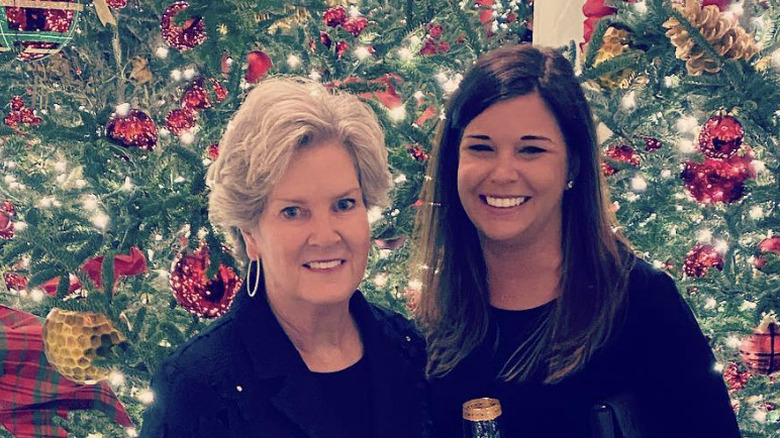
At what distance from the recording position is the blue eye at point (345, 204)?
32.3 inches

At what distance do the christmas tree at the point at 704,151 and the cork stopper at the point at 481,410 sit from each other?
0.45 meters

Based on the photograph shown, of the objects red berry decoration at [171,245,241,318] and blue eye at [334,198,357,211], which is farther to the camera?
red berry decoration at [171,245,241,318]

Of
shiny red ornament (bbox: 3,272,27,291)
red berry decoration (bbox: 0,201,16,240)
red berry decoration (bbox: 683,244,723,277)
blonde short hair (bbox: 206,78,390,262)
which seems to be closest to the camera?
blonde short hair (bbox: 206,78,390,262)

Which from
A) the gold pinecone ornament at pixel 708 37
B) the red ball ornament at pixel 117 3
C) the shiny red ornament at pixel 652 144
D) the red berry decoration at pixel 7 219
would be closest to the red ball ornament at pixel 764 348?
the shiny red ornament at pixel 652 144

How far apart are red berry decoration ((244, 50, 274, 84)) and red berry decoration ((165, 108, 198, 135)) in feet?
0.36

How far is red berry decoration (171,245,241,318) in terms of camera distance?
0.99m

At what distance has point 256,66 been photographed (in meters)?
1.10

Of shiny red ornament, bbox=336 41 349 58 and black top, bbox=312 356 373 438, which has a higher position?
shiny red ornament, bbox=336 41 349 58

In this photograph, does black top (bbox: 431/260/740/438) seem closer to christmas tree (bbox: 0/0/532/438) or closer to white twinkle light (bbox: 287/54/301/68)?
christmas tree (bbox: 0/0/532/438)

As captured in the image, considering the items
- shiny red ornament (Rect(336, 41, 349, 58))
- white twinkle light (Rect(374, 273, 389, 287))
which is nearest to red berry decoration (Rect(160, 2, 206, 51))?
shiny red ornament (Rect(336, 41, 349, 58))

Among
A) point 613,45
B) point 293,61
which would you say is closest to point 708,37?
point 613,45

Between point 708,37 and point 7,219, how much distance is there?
1.41 meters

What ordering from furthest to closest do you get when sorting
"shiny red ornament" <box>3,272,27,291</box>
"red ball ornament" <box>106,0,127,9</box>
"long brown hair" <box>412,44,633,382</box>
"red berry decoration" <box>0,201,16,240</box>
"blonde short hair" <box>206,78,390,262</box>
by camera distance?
"shiny red ornament" <box>3,272,27,291</box> < "red berry decoration" <box>0,201,16,240</box> < "red ball ornament" <box>106,0,127,9</box> < "long brown hair" <box>412,44,633,382</box> < "blonde short hair" <box>206,78,390,262</box>

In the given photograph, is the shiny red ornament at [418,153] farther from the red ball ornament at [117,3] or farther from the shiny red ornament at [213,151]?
the red ball ornament at [117,3]
